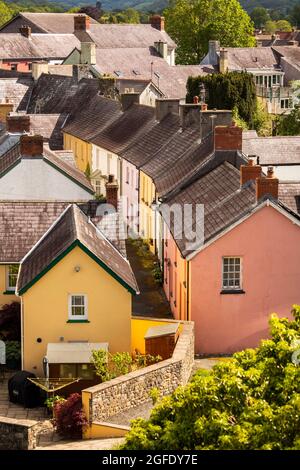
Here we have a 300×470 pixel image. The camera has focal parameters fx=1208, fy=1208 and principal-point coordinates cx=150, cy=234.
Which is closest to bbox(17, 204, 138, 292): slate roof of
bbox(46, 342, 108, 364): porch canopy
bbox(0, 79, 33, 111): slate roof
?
bbox(46, 342, 108, 364): porch canopy

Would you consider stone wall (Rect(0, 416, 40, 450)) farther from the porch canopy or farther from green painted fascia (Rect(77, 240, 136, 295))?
green painted fascia (Rect(77, 240, 136, 295))

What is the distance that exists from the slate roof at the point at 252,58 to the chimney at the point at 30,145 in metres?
70.8

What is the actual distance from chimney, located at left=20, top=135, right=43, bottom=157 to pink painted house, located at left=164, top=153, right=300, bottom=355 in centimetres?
935

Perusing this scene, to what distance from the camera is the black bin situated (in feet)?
113

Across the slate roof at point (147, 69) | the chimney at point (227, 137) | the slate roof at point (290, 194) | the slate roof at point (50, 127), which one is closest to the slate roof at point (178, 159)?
the chimney at point (227, 137)

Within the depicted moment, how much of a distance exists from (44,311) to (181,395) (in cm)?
1208

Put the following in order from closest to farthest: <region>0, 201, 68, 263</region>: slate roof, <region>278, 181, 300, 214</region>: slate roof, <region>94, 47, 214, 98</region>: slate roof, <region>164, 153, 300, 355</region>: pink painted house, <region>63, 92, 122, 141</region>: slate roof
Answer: <region>0, 201, 68, 263</region>: slate roof < <region>164, 153, 300, 355</region>: pink painted house < <region>278, 181, 300, 214</region>: slate roof < <region>63, 92, 122, 141</region>: slate roof < <region>94, 47, 214, 98</region>: slate roof

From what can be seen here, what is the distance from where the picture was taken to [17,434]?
29203 mm

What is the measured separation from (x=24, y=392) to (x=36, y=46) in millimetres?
90436

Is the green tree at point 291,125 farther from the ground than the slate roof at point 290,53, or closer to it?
closer to it

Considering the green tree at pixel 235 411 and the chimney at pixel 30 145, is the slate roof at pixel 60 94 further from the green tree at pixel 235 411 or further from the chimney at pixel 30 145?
the green tree at pixel 235 411

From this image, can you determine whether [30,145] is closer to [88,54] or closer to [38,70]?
[38,70]

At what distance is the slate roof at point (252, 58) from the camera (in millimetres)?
116875
